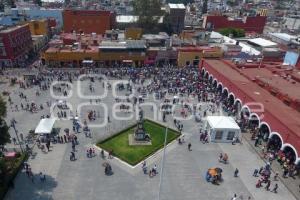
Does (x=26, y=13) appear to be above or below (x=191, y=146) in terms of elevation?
above

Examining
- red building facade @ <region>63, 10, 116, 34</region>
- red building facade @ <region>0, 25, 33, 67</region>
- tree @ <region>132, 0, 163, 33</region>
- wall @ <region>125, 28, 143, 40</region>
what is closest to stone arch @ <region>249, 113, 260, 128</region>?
wall @ <region>125, 28, 143, 40</region>

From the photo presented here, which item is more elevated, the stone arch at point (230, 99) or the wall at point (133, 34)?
the wall at point (133, 34)

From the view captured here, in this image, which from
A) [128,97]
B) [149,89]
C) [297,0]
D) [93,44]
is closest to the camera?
[128,97]

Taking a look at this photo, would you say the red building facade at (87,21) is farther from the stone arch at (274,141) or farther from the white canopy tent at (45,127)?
the stone arch at (274,141)

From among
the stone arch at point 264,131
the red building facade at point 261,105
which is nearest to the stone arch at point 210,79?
the red building facade at point 261,105

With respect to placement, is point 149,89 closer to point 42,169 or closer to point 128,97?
point 128,97

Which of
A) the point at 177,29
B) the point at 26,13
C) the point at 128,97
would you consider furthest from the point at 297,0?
the point at 128,97
